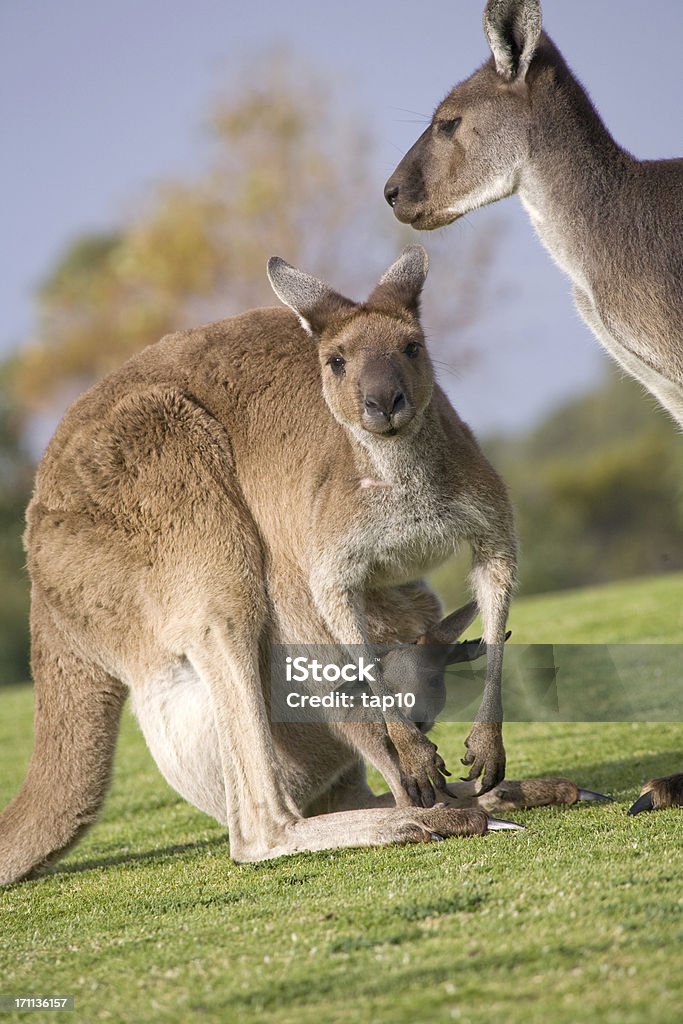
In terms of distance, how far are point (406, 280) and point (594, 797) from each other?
183cm

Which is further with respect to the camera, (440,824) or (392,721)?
(392,721)

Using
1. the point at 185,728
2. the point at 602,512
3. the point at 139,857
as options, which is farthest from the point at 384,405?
the point at 602,512

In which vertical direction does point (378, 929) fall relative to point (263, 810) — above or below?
above

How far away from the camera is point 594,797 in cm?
391

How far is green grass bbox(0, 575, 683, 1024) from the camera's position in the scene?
205 cm

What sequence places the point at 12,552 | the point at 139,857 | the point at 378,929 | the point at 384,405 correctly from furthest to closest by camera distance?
the point at 12,552 < the point at 139,857 < the point at 384,405 < the point at 378,929

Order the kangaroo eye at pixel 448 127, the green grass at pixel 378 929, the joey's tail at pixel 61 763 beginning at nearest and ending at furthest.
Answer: the green grass at pixel 378 929 → the joey's tail at pixel 61 763 → the kangaroo eye at pixel 448 127

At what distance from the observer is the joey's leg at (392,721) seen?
3.58 m

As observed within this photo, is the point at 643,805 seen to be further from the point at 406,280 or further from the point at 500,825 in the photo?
the point at 406,280

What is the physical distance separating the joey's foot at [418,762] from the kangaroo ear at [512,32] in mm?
2157

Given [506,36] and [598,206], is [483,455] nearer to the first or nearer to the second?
[598,206]

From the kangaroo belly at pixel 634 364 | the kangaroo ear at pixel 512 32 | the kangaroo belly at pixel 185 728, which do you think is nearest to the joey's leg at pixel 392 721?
the kangaroo belly at pixel 185 728

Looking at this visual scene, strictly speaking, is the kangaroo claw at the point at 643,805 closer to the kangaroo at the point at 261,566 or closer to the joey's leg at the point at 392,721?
the kangaroo at the point at 261,566

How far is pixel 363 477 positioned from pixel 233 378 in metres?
0.66
